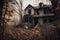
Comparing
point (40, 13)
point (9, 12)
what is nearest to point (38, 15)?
point (40, 13)

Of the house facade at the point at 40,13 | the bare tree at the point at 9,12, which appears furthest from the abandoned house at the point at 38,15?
the bare tree at the point at 9,12

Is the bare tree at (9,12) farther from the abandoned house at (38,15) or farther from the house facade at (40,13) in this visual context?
the house facade at (40,13)

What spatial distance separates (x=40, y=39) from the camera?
1072 cm

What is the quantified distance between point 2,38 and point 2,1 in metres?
2.20

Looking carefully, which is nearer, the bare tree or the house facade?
the bare tree

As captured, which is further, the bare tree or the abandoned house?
the abandoned house

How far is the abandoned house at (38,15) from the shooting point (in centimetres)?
2017

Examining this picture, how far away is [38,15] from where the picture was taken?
70.1 feet

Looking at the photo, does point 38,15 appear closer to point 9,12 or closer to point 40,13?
point 40,13

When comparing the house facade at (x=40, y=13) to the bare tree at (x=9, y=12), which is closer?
the bare tree at (x=9, y=12)

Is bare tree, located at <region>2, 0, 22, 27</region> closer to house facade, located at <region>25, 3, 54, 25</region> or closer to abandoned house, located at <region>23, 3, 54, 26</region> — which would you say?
abandoned house, located at <region>23, 3, 54, 26</region>

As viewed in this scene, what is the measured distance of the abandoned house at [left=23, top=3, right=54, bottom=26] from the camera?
20.2 metres

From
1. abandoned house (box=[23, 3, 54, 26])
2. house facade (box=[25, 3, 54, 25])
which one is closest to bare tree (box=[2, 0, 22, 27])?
abandoned house (box=[23, 3, 54, 26])

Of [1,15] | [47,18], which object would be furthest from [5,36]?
[47,18]
